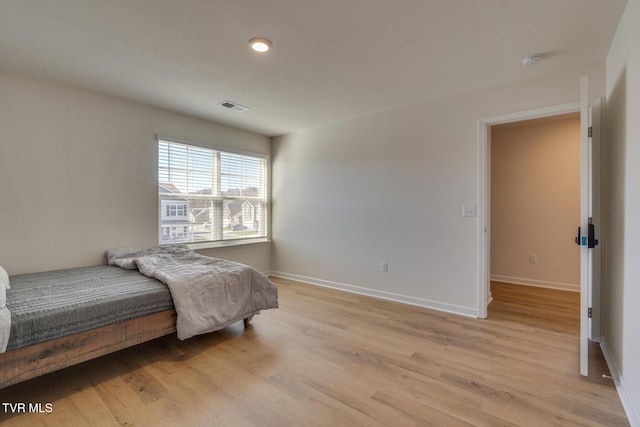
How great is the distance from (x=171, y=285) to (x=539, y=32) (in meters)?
3.24

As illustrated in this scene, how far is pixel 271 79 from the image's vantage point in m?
2.86

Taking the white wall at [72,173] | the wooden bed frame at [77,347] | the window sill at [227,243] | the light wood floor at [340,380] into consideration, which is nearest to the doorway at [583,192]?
the light wood floor at [340,380]

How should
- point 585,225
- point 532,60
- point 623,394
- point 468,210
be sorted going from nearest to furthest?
1. point 623,394
2. point 585,225
3. point 532,60
4. point 468,210

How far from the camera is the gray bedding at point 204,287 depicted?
2.38 meters

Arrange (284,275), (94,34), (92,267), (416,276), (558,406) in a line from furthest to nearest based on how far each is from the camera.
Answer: (284,275) → (416,276) → (92,267) → (94,34) → (558,406)

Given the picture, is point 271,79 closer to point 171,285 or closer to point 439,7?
point 439,7

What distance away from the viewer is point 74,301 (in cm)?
200

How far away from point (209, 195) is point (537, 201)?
471cm

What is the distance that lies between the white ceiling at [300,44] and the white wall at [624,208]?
0.28m

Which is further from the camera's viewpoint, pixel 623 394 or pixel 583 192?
pixel 583 192

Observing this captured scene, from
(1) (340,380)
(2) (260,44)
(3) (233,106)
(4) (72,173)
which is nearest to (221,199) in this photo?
(3) (233,106)

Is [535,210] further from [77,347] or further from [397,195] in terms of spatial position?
[77,347]

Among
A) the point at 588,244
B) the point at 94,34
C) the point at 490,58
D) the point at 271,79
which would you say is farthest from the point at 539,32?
the point at 94,34

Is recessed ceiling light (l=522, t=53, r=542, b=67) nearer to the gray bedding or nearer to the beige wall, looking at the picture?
the beige wall
